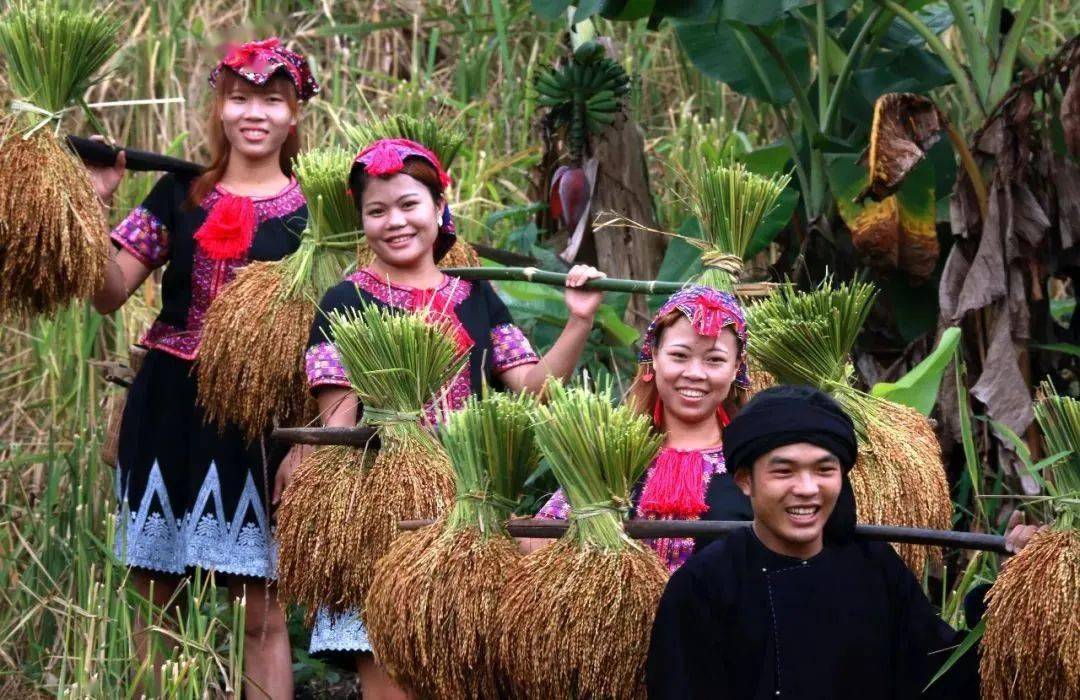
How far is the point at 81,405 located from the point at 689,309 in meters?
2.79

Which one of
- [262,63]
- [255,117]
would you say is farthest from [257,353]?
[262,63]

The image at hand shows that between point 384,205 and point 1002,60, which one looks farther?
point 1002,60

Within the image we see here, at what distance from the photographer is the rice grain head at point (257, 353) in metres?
3.84

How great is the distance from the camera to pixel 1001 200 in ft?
15.2

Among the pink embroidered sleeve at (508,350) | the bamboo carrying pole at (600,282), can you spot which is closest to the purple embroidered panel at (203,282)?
the bamboo carrying pole at (600,282)

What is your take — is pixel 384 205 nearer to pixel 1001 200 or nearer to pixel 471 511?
pixel 471 511

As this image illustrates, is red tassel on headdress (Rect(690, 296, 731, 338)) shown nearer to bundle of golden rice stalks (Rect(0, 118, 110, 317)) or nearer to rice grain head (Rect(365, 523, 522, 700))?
rice grain head (Rect(365, 523, 522, 700))

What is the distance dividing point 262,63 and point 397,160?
583 millimetres

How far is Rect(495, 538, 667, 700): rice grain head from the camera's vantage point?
2.93 m

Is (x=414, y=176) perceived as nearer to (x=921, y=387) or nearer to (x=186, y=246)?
(x=186, y=246)

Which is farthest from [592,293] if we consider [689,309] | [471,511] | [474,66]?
[474,66]

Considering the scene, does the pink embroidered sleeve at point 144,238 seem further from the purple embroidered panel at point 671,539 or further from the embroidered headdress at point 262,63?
the purple embroidered panel at point 671,539

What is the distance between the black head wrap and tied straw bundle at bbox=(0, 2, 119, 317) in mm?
1576

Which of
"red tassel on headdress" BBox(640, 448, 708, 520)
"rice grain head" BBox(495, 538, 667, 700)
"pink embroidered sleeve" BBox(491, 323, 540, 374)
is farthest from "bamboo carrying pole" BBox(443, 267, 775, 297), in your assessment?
"rice grain head" BBox(495, 538, 667, 700)
